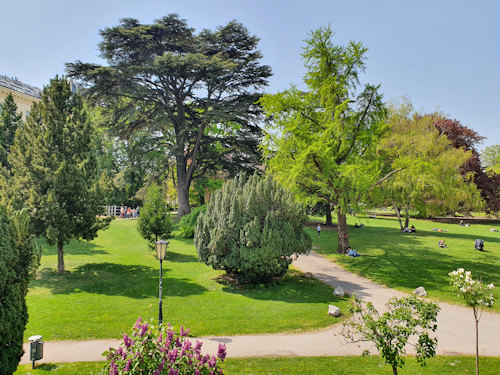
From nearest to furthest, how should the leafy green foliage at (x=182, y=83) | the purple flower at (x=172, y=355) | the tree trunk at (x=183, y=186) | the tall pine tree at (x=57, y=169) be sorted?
the purple flower at (x=172, y=355) → the tall pine tree at (x=57, y=169) → the leafy green foliage at (x=182, y=83) → the tree trunk at (x=183, y=186)

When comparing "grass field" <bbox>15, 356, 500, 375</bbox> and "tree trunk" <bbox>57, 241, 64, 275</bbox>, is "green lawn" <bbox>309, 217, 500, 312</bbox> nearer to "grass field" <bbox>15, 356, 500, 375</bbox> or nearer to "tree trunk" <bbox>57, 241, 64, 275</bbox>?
"grass field" <bbox>15, 356, 500, 375</bbox>

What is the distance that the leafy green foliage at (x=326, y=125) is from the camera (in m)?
18.6

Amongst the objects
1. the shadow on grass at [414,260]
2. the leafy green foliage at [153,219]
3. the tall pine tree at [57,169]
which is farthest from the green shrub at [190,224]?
the tall pine tree at [57,169]

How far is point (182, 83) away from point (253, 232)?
22.8 m

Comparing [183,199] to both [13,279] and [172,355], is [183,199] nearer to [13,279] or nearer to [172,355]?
[13,279]

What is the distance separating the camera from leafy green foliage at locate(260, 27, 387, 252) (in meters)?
18.6

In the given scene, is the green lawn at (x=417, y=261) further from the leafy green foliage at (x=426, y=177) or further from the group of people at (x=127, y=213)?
the group of people at (x=127, y=213)

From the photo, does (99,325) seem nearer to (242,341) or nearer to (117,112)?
(242,341)

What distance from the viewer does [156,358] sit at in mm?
4285

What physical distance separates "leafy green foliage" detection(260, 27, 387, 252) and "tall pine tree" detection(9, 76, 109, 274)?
34.0 feet

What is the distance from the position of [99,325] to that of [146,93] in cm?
2286

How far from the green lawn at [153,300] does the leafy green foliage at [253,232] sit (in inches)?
45.6

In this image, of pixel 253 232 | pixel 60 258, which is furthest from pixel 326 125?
pixel 60 258

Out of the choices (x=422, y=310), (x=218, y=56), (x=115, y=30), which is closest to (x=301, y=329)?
(x=422, y=310)
